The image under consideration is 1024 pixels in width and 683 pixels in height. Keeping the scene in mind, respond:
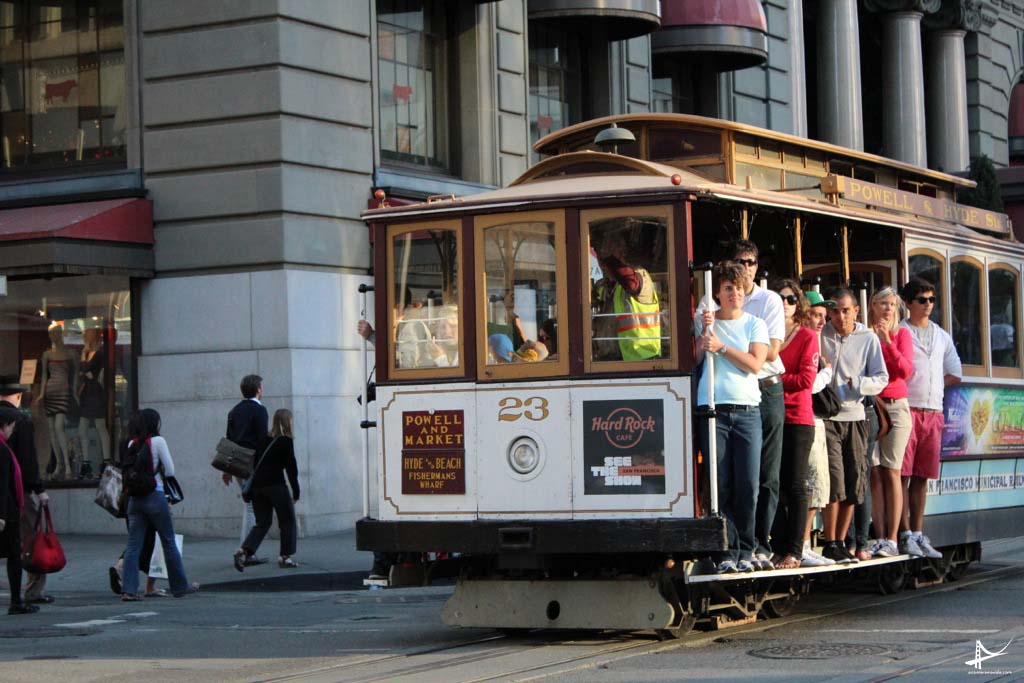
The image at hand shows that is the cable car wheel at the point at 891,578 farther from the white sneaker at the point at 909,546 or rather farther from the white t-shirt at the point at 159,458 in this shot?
the white t-shirt at the point at 159,458

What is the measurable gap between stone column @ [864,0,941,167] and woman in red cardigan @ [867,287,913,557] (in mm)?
22655

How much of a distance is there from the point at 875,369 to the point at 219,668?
476 centimetres

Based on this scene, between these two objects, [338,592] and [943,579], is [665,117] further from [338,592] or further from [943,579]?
[338,592]

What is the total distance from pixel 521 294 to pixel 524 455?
1016mm

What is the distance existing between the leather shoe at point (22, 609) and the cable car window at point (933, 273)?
24.3 feet

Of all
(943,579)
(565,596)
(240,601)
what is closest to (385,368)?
(565,596)

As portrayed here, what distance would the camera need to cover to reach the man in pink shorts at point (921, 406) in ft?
40.2

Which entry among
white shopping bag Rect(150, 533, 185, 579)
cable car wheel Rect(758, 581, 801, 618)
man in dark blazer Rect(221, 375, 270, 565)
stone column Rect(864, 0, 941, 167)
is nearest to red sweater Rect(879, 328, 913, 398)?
cable car wheel Rect(758, 581, 801, 618)

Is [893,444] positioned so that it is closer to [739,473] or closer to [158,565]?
[739,473]

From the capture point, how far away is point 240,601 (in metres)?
14.4

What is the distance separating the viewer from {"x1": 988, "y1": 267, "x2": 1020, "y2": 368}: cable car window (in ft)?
45.6

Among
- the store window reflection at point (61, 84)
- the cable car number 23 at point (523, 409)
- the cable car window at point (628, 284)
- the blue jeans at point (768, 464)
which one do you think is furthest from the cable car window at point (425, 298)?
the store window reflection at point (61, 84)
